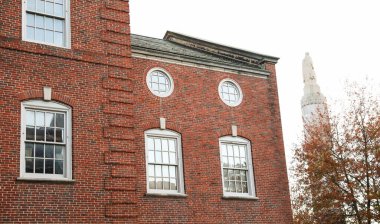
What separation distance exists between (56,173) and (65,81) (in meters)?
2.69

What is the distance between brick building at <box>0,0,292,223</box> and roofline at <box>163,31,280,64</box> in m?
0.95

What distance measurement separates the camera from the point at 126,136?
1476cm

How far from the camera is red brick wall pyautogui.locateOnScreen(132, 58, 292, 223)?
16.3 m

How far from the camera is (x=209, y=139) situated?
1789 centimetres

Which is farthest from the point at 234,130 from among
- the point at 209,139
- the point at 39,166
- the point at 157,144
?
the point at 39,166

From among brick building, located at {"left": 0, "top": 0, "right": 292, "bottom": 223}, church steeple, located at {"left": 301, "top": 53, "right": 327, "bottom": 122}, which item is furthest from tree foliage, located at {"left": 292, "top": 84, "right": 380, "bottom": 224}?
church steeple, located at {"left": 301, "top": 53, "right": 327, "bottom": 122}

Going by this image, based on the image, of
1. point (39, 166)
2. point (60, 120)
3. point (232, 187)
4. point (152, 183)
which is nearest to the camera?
point (39, 166)

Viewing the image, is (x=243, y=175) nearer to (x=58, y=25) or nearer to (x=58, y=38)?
(x=58, y=38)

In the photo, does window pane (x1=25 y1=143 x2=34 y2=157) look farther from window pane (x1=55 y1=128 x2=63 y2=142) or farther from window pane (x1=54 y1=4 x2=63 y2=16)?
window pane (x1=54 y1=4 x2=63 y2=16)

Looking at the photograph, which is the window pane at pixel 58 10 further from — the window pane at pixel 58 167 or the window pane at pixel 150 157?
the window pane at pixel 150 157

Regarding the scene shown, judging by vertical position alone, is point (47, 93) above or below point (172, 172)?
above

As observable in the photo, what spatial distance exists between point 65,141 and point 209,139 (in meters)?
5.88

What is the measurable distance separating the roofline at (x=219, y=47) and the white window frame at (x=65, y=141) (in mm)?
9447

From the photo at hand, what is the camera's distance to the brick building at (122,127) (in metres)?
13.3
